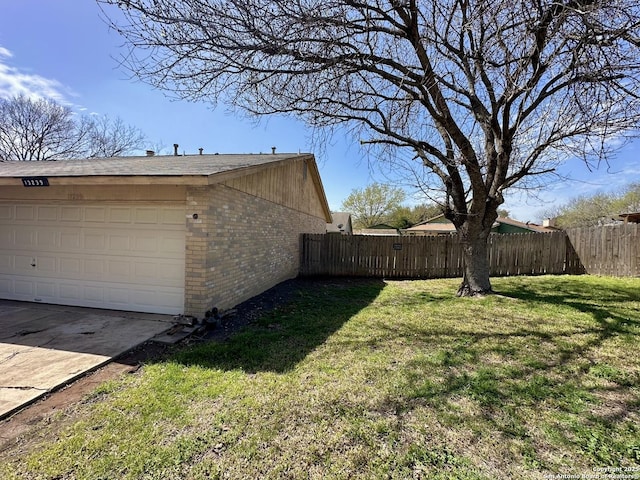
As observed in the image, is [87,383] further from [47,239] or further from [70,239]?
[47,239]

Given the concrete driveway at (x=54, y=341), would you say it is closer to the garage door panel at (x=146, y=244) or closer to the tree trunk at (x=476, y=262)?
the garage door panel at (x=146, y=244)

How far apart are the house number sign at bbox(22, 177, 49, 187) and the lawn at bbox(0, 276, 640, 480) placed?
3721 millimetres

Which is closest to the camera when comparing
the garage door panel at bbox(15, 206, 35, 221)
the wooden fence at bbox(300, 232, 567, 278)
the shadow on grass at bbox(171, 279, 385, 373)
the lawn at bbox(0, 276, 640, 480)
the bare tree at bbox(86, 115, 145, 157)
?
the lawn at bbox(0, 276, 640, 480)

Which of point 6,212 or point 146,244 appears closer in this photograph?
point 146,244

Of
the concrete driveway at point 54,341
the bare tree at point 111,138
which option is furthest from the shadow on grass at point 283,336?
the bare tree at point 111,138

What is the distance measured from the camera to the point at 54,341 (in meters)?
4.06

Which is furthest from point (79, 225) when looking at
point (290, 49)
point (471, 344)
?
point (471, 344)

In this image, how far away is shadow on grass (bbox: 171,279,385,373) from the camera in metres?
3.68

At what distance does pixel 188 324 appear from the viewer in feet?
15.6

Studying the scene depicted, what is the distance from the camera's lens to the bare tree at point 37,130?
1983 centimetres

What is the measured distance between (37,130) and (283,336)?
2640 centimetres

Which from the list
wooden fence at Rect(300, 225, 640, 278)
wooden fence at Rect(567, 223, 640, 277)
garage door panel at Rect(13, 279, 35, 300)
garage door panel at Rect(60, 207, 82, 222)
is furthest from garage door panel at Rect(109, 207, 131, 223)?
wooden fence at Rect(567, 223, 640, 277)

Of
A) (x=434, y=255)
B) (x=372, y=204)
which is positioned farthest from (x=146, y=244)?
(x=372, y=204)

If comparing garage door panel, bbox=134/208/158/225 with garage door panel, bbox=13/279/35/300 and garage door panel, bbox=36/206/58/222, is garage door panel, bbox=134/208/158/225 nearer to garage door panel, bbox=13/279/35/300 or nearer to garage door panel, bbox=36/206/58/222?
garage door panel, bbox=36/206/58/222
